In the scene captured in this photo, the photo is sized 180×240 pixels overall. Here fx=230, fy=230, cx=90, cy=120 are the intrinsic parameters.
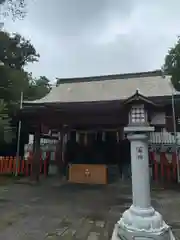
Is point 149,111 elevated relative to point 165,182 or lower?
elevated

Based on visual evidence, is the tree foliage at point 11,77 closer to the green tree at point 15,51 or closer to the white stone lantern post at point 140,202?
the green tree at point 15,51

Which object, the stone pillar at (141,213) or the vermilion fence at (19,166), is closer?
the stone pillar at (141,213)

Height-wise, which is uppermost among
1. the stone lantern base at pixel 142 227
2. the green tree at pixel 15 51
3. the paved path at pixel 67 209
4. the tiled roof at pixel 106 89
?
the green tree at pixel 15 51

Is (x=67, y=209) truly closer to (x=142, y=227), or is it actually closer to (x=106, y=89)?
(x=142, y=227)

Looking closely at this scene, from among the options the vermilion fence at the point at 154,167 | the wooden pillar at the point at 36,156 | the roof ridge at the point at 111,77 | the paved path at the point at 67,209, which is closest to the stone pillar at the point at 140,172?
the paved path at the point at 67,209

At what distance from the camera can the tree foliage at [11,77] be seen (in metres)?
13.0

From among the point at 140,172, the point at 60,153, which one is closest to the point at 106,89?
the point at 60,153

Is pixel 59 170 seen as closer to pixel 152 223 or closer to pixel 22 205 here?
pixel 22 205

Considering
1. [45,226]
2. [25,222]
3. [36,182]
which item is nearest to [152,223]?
[45,226]

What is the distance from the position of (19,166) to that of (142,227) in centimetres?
988

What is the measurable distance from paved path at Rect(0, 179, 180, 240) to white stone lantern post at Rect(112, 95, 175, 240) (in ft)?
2.51

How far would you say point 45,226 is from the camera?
488cm

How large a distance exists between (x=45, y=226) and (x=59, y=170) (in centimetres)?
714

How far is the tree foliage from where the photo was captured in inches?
510
